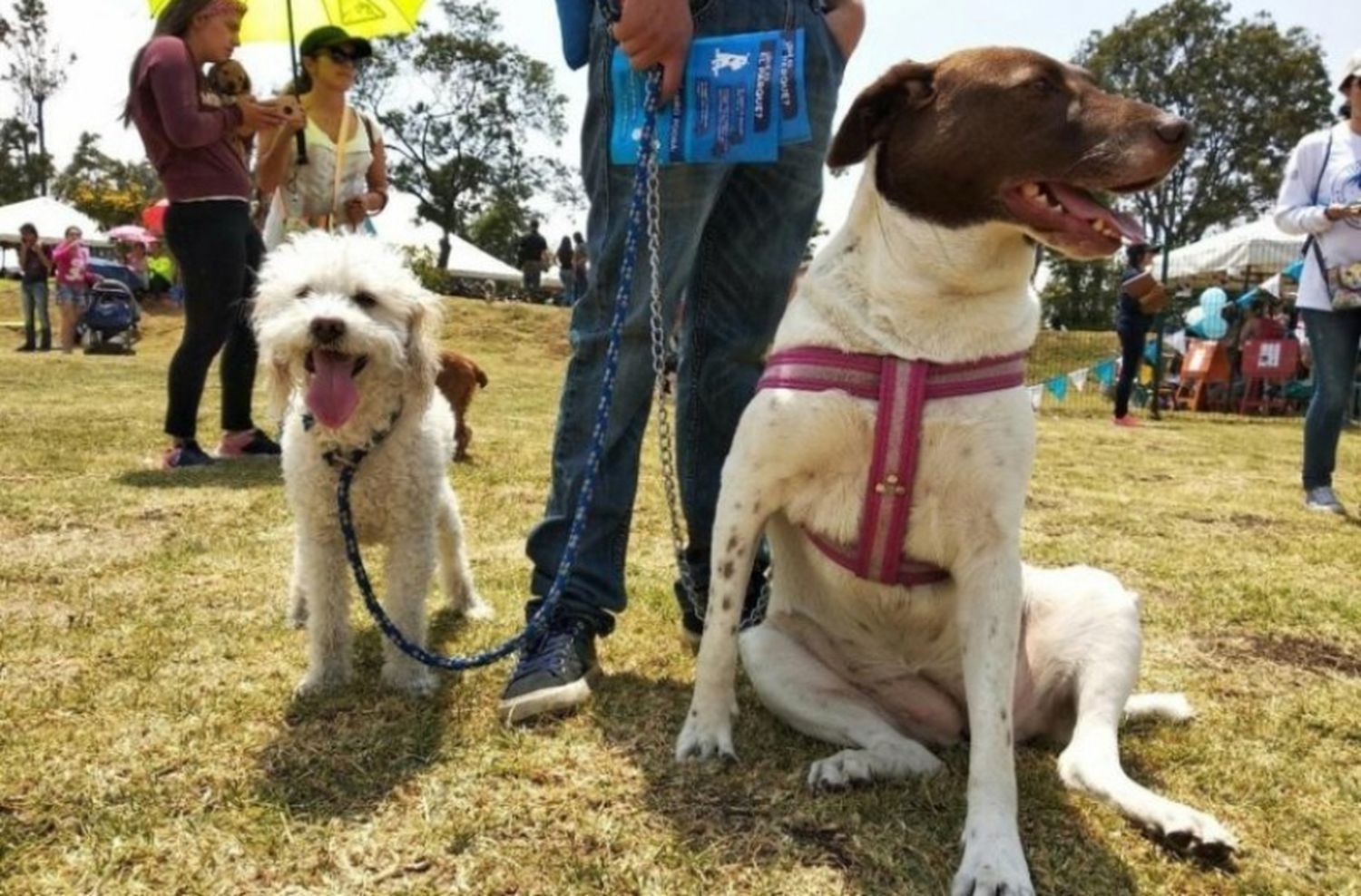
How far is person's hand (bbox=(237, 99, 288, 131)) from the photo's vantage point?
4.79 metres

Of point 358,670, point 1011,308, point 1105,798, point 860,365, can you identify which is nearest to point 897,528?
point 860,365

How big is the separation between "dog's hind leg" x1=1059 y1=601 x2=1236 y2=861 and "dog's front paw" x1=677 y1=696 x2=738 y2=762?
0.70 m

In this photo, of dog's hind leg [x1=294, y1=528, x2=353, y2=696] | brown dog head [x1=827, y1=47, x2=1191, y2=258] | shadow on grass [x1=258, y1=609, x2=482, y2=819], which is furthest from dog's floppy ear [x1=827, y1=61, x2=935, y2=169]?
dog's hind leg [x1=294, y1=528, x2=353, y2=696]

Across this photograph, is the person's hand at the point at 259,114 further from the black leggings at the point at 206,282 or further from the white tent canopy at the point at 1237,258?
the white tent canopy at the point at 1237,258

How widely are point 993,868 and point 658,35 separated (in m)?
1.83

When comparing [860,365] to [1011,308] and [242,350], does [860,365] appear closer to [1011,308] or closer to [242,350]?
[1011,308]

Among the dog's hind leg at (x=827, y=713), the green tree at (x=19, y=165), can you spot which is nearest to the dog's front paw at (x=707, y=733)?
the dog's hind leg at (x=827, y=713)

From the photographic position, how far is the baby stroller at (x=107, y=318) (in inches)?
691

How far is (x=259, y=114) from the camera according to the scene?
484 centimetres

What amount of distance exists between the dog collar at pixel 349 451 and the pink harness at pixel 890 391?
48.6 inches

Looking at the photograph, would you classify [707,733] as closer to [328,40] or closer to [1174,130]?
[1174,130]

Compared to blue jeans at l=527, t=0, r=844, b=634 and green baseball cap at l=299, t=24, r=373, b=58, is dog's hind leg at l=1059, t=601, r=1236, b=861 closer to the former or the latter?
blue jeans at l=527, t=0, r=844, b=634

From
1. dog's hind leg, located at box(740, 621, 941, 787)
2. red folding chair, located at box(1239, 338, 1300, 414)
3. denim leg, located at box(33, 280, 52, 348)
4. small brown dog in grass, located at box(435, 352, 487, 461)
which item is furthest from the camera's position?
denim leg, located at box(33, 280, 52, 348)

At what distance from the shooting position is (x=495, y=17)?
1831 inches
